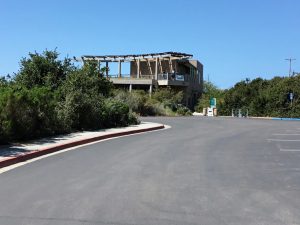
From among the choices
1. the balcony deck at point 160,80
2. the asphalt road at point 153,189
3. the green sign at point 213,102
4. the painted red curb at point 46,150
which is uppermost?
the balcony deck at point 160,80

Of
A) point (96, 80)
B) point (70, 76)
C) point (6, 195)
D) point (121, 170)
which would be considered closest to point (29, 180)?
point (6, 195)

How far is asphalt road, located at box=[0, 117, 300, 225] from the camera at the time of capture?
7.41m

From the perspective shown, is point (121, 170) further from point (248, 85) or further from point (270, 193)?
point (248, 85)

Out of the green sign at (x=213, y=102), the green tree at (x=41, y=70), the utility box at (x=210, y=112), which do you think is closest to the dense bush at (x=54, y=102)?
the green tree at (x=41, y=70)

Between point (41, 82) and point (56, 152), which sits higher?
point (41, 82)

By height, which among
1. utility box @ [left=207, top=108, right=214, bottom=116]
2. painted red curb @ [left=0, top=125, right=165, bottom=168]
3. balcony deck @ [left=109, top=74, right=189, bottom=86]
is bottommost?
painted red curb @ [left=0, top=125, right=165, bottom=168]

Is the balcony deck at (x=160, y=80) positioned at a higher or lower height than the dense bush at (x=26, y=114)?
higher

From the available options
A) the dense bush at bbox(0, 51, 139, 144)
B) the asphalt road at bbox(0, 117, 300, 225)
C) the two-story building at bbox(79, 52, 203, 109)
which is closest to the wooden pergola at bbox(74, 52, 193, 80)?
the two-story building at bbox(79, 52, 203, 109)

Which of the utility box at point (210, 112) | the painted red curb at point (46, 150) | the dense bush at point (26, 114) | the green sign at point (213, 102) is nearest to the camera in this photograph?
the painted red curb at point (46, 150)

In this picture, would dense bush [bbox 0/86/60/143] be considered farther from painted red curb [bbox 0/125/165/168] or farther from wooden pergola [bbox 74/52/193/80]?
wooden pergola [bbox 74/52/193/80]

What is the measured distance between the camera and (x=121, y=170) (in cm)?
1203

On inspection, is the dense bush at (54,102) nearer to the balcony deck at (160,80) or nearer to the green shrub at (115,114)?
the green shrub at (115,114)

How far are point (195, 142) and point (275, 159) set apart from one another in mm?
5571

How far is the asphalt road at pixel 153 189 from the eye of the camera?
7407mm
